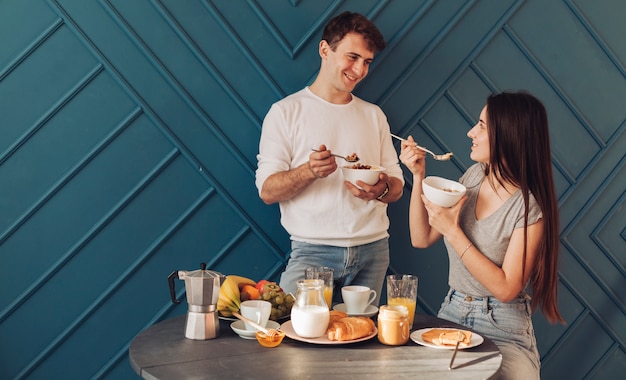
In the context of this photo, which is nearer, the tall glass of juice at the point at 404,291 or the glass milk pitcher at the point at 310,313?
the glass milk pitcher at the point at 310,313

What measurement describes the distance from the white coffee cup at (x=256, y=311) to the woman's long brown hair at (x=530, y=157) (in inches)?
33.4

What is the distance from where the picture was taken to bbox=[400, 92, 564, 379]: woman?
200 centimetres

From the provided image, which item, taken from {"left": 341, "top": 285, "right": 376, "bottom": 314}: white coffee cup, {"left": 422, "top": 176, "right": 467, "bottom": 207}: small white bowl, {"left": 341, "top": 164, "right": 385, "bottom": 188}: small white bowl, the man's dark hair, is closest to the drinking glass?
{"left": 341, "top": 285, "right": 376, "bottom": 314}: white coffee cup

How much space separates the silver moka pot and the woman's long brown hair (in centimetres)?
98

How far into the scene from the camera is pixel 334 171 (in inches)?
97.7

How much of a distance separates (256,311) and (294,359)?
0.69ft

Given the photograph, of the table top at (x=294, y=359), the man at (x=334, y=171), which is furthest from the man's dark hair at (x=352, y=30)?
the table top at (x=294, y=359)

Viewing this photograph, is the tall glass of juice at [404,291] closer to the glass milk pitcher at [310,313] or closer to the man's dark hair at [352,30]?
the glass milk pitcher at [310,313]

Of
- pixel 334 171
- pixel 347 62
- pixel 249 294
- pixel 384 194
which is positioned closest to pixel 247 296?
pixel 249 294

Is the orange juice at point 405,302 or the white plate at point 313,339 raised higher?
the white plate at point 313,339

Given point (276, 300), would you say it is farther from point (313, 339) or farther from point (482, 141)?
point (482, 141)

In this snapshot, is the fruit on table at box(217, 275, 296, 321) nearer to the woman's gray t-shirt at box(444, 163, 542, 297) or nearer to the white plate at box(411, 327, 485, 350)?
the white plate at box(411, 327, 485, 350)

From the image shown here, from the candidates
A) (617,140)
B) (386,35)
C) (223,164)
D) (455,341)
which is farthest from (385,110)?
(455,341)

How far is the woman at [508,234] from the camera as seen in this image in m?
2.00
